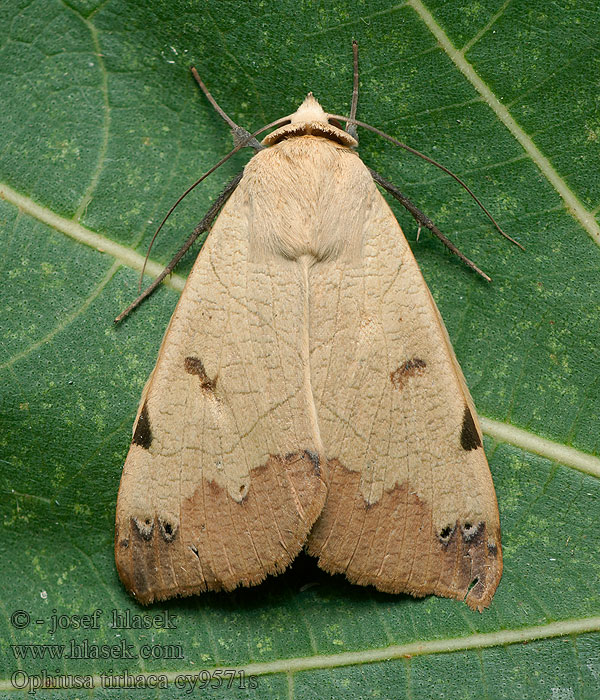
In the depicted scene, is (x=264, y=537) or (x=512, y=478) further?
(x=512, y=478)

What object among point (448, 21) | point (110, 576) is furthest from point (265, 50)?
point (110, 576)

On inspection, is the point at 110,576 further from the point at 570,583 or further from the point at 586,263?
the point at 586,263

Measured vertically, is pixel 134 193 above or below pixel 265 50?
below

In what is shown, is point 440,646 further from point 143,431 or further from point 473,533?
point 143,431

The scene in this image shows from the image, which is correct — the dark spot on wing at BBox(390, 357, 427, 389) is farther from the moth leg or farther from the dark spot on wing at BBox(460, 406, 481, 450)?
the moth leg

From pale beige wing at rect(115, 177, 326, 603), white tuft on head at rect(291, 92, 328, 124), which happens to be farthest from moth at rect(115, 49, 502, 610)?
white tuft on head at rect(291, 92, 328, 124)

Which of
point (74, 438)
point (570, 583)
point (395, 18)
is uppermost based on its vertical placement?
point (395, 18)
